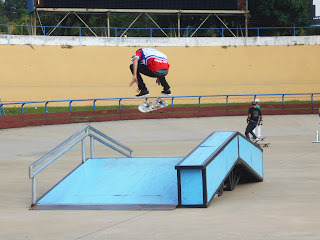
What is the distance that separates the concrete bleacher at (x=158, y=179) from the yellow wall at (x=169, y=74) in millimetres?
25338

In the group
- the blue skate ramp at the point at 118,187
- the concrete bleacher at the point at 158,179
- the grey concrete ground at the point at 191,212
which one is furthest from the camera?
the blue skate ramp at the point at 118,187

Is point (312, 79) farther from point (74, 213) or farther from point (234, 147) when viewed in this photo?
point (74, 213)

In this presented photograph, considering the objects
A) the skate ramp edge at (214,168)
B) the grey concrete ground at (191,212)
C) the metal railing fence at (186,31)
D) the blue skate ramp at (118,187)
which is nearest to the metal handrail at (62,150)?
the blue skate ramp at (118,187)

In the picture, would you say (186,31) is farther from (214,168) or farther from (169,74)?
(214,168)

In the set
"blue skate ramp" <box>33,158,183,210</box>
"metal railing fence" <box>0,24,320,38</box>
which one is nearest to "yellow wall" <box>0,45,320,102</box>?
"metal railing fence" <box>0,24,320,38</box>

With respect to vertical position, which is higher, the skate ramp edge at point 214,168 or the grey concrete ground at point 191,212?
the skate ramp edge at point 214,168

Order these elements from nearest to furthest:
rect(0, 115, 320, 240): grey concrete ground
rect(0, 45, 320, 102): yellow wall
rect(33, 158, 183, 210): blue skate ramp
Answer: rect(0, 115, 320, 240): grey concrete ground
rect(33, 158, 183, 210): blue skate ramp
rect(0, 45, 320, 102): yellow wall

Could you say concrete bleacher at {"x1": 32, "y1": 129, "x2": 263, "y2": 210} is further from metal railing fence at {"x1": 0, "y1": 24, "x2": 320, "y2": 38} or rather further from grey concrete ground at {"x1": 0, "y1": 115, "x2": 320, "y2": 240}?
metal railing fence at {"x1": 0, "y1": 24, "x2": 320, "y2": 38}

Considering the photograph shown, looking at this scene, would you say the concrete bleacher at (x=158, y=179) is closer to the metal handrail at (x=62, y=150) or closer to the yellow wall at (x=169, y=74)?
the metal handrail at (x=62, y=150)

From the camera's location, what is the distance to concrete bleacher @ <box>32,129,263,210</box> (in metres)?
12.5

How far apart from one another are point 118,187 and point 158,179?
2.99 feet

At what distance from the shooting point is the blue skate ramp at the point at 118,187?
507 inches

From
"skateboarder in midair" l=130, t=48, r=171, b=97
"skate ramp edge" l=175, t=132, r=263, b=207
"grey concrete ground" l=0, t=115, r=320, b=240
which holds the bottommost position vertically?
"grey concrete ground" l=0, t=115, r=320, b=240

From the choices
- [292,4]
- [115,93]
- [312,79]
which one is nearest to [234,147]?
[115,93]
